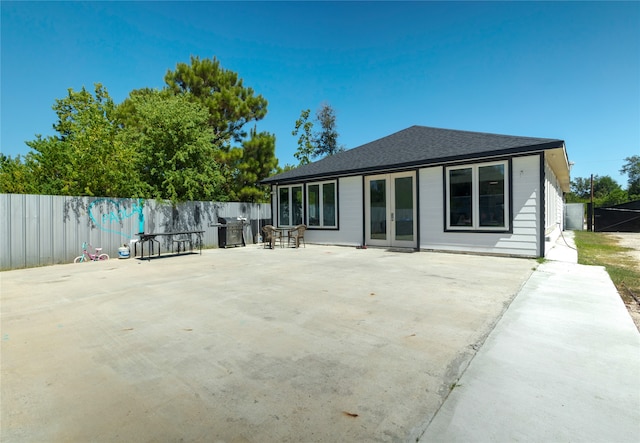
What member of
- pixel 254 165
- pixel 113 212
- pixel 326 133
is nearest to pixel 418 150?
pixel 254 165

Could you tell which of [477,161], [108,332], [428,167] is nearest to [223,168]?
[428,167]

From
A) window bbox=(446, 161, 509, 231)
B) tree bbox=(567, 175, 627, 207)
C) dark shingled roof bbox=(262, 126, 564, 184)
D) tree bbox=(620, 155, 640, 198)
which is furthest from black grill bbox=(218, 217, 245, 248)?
tree bbox=(620, 155, 640, 198)

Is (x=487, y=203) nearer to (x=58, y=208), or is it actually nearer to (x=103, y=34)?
(x=58, y=208)

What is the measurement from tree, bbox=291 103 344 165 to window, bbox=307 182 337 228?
13613 millimetres

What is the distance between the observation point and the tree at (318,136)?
2478 centimetres

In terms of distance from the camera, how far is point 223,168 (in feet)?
50.8

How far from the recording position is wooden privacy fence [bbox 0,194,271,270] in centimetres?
715

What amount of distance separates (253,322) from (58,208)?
7.90m

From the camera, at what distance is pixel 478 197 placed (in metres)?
8.02

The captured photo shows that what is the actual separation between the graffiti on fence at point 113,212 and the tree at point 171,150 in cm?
147

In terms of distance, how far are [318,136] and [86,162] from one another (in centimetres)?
1823

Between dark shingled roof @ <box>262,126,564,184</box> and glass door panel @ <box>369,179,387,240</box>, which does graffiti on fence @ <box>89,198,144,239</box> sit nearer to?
dark shingled roof @ <box>262,126,564,184</box>

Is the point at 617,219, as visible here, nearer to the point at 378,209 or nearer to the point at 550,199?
the point at 550,199

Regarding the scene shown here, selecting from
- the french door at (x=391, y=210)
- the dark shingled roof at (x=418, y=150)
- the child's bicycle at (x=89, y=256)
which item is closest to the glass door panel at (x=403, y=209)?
the french door at (x=391, y=210)
